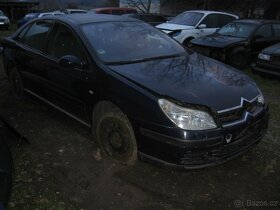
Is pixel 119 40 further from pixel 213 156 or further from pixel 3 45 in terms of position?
pixel 3 45

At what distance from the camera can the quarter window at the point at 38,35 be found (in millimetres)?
5252

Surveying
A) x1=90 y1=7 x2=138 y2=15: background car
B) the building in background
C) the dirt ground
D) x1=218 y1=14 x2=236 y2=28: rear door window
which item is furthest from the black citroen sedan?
the building in background

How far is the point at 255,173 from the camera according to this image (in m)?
4.10

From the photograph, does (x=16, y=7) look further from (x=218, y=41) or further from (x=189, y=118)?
→ (x=189, y=118)

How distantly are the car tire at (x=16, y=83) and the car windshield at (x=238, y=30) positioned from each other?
21.0 ft

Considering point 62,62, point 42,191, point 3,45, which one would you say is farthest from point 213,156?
point 3,45

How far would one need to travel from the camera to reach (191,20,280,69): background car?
381 inches

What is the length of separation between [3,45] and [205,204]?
4635mm

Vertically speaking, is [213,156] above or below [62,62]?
below

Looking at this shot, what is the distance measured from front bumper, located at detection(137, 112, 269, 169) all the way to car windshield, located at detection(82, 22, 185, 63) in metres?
1.15

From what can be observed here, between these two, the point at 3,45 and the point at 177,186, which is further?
the point at 3,45

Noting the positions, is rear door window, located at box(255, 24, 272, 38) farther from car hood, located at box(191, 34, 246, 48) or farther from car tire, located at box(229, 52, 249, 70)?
car tire, located at box(229, 52, 249, 70)

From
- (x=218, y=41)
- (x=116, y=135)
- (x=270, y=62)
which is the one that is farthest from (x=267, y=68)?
(x=116, y=135)

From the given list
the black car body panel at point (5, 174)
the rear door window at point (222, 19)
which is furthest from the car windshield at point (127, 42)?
the rear door window at point (222, 19)
